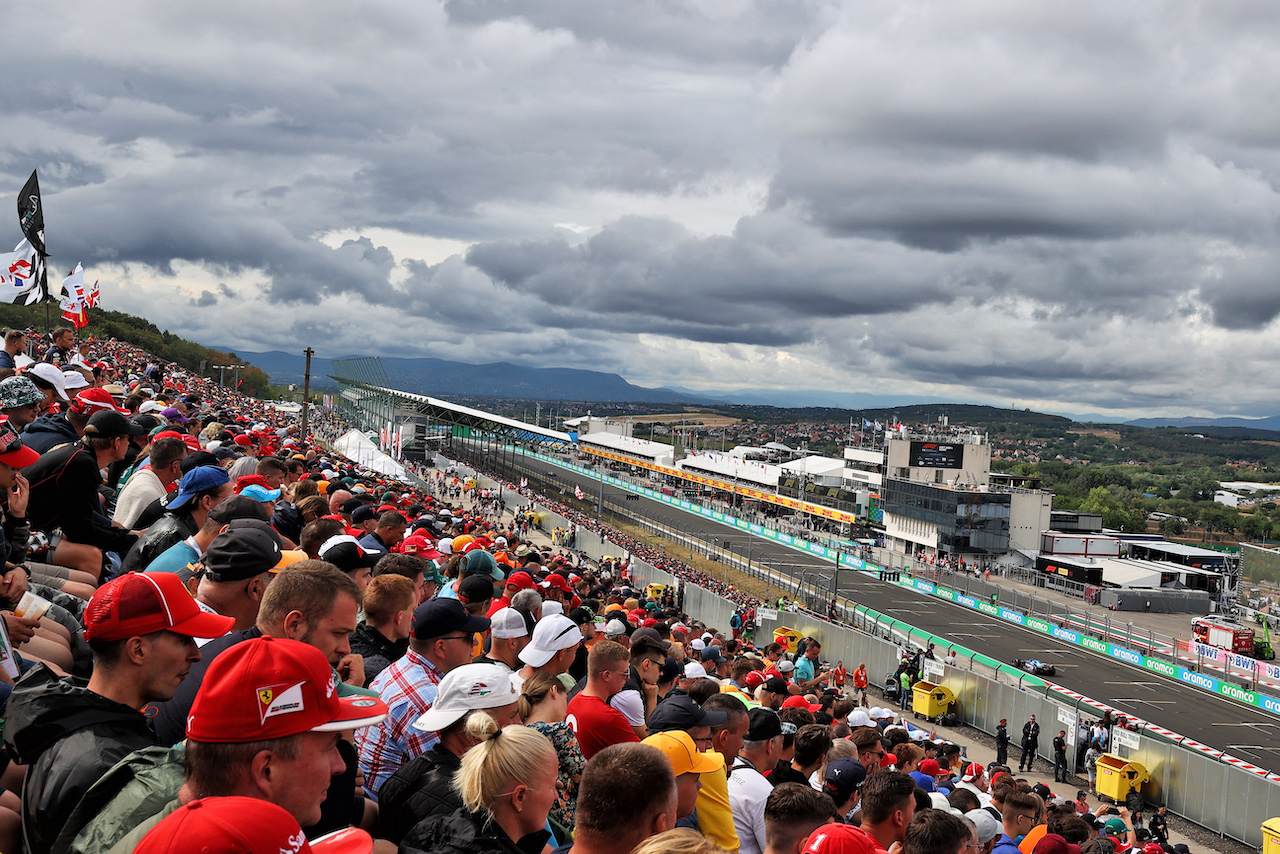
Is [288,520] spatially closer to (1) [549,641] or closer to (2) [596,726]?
(1) [549,641]

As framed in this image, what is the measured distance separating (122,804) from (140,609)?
34.1 inches

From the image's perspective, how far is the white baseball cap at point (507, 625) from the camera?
18.8 ft

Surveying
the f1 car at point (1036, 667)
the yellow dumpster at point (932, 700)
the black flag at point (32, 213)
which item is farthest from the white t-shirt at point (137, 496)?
the f1 car at point (1036, 667)

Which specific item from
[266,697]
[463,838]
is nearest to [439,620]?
[463,838]

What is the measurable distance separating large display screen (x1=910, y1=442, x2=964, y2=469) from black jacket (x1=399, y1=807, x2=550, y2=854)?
8137 cm

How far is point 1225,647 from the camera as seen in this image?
44.4 meters

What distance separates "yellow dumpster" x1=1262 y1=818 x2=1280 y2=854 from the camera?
1546 centimetres

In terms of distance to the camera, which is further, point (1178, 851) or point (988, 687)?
point (988, 687)

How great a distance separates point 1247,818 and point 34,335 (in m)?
35.4

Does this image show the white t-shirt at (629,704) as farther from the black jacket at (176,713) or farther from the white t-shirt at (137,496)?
the white t-shirt at (137,496)

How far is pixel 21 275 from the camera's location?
18.5m

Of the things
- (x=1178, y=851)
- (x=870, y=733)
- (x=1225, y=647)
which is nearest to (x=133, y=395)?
(x=870, y=733)

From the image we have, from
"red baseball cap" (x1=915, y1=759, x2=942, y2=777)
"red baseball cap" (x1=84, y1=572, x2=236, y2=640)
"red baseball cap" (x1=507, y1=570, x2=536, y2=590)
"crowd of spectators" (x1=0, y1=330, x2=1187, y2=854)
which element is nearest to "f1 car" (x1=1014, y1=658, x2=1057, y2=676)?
"red baseball cap" (x1=915, y1=759, x2=942, y2=777)

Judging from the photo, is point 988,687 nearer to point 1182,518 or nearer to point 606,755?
point 606,755
